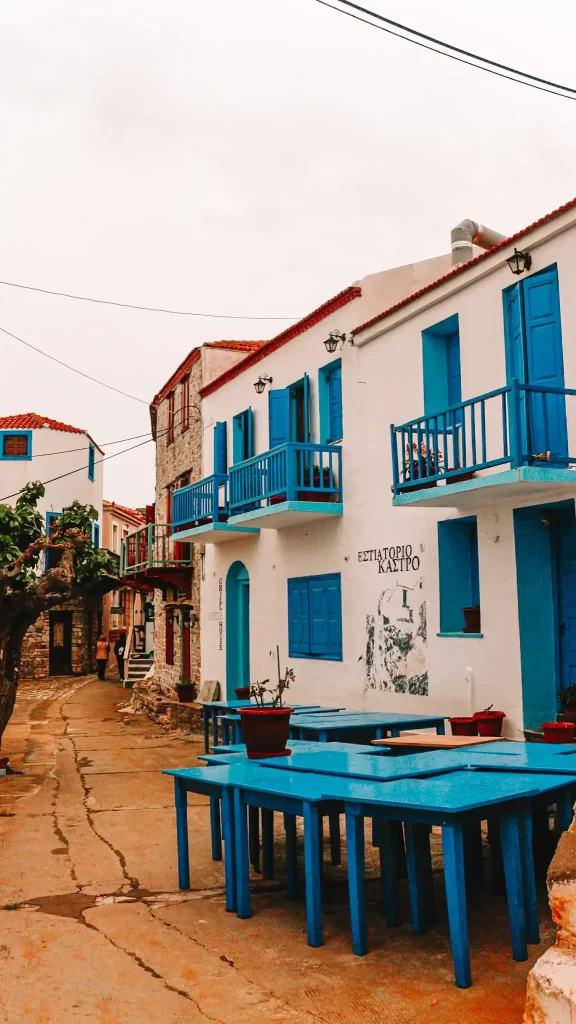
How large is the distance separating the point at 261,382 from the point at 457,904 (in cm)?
1255

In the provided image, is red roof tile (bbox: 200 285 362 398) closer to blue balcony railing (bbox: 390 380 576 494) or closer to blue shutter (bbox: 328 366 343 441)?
blue shutter (bbox: 328 366 343 441)

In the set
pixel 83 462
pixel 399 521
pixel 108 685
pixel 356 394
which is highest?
pixel 83 462

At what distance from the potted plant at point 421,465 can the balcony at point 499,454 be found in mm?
11

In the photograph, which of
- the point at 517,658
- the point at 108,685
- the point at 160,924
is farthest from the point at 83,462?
the point at 160,924

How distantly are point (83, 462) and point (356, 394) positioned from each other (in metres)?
19.8

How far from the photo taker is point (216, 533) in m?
16.2

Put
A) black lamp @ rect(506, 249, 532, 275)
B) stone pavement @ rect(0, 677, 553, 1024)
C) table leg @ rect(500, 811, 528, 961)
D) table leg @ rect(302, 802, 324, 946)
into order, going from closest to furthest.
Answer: stone pavement @ rect(0, 677, 553, 1024), table leg @ rect(500, 811, 528, 961), table leg @ rect(302, 802, 324, 946), black lamp @ rect(506, 249, 532, 275)

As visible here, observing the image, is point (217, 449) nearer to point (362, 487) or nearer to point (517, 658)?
point (362, 487)

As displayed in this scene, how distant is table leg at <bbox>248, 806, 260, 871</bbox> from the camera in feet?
21.5

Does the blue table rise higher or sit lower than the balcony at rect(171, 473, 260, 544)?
lower

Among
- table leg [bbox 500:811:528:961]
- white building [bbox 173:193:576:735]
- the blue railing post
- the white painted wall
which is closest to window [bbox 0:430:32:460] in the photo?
white building [bbox 173:193:576:735]

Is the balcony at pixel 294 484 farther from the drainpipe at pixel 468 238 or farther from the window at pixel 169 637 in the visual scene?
the window at pixel 169 637

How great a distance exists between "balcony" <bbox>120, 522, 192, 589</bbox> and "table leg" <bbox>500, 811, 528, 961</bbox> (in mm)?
14233

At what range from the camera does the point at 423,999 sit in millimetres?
3936
